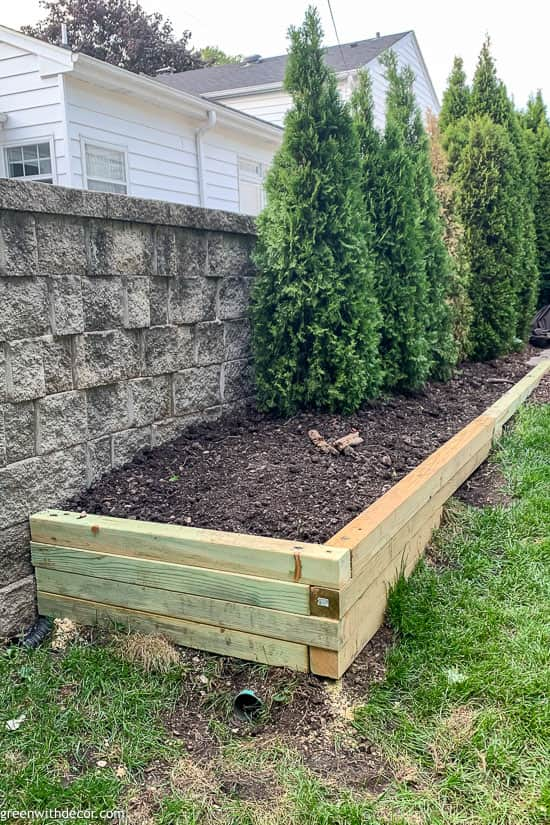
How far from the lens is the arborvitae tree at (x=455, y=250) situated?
642 cm

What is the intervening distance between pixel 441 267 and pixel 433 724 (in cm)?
412

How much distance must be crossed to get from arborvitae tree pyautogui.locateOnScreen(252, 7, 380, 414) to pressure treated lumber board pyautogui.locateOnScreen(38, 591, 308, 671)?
6.00ft

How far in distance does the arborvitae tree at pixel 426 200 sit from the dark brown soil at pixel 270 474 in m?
1.22

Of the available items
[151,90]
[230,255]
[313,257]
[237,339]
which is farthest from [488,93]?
[237,339]

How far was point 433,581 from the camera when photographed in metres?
2.82

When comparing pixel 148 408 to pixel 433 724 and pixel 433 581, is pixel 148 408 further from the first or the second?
pixel 433 724

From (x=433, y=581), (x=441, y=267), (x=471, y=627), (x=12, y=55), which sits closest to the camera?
(x=471, y=627)

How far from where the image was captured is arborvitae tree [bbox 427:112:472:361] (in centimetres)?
642

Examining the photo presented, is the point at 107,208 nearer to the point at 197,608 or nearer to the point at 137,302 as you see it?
the point at 137,302

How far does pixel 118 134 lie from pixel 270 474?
272 inches

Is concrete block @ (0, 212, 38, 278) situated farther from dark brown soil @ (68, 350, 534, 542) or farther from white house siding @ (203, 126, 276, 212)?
white house siding @ (203, 126, 276, 212)

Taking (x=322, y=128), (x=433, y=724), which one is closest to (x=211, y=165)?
(x=322, y=128)

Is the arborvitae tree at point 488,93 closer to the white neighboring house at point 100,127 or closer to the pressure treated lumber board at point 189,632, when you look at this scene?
the white neighboring house at point 100,127

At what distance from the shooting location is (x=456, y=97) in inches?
307
